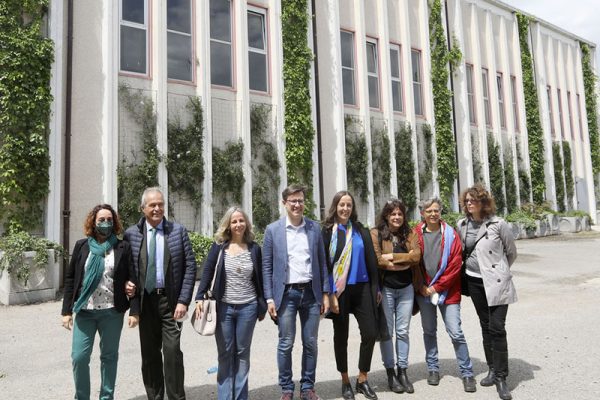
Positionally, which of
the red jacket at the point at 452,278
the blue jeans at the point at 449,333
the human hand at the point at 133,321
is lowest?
the blue jeans at the point at 449,333

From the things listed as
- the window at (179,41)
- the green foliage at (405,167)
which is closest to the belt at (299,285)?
the window at (179,41)

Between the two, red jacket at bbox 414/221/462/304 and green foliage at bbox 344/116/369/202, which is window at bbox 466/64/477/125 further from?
red jacket at bbox 414/221/462/304

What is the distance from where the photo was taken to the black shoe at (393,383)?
13.9 ft

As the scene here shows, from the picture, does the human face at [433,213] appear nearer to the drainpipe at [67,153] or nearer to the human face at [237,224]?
the human face at [237,224]

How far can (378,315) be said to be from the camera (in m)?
4.29

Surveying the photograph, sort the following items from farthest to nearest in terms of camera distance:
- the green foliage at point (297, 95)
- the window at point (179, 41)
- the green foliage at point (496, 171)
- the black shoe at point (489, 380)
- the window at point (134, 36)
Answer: the green foliage at point (496, 171), the green foliage at point (297, 95), the window at point (179, 41), the window at point (134, 36), the black shoe at point (489, 380)

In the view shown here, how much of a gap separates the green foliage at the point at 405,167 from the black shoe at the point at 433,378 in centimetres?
1167

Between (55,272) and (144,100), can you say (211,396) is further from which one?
(144,100)

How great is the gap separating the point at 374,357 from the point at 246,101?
27.8 ft

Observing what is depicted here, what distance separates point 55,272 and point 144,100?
4.32m

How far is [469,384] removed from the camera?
4.26 m

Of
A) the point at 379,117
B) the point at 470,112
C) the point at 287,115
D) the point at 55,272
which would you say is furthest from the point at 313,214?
the point at 470,112

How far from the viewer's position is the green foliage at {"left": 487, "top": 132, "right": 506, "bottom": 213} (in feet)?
63.9

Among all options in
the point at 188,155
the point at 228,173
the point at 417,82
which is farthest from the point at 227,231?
the point at 417,82
